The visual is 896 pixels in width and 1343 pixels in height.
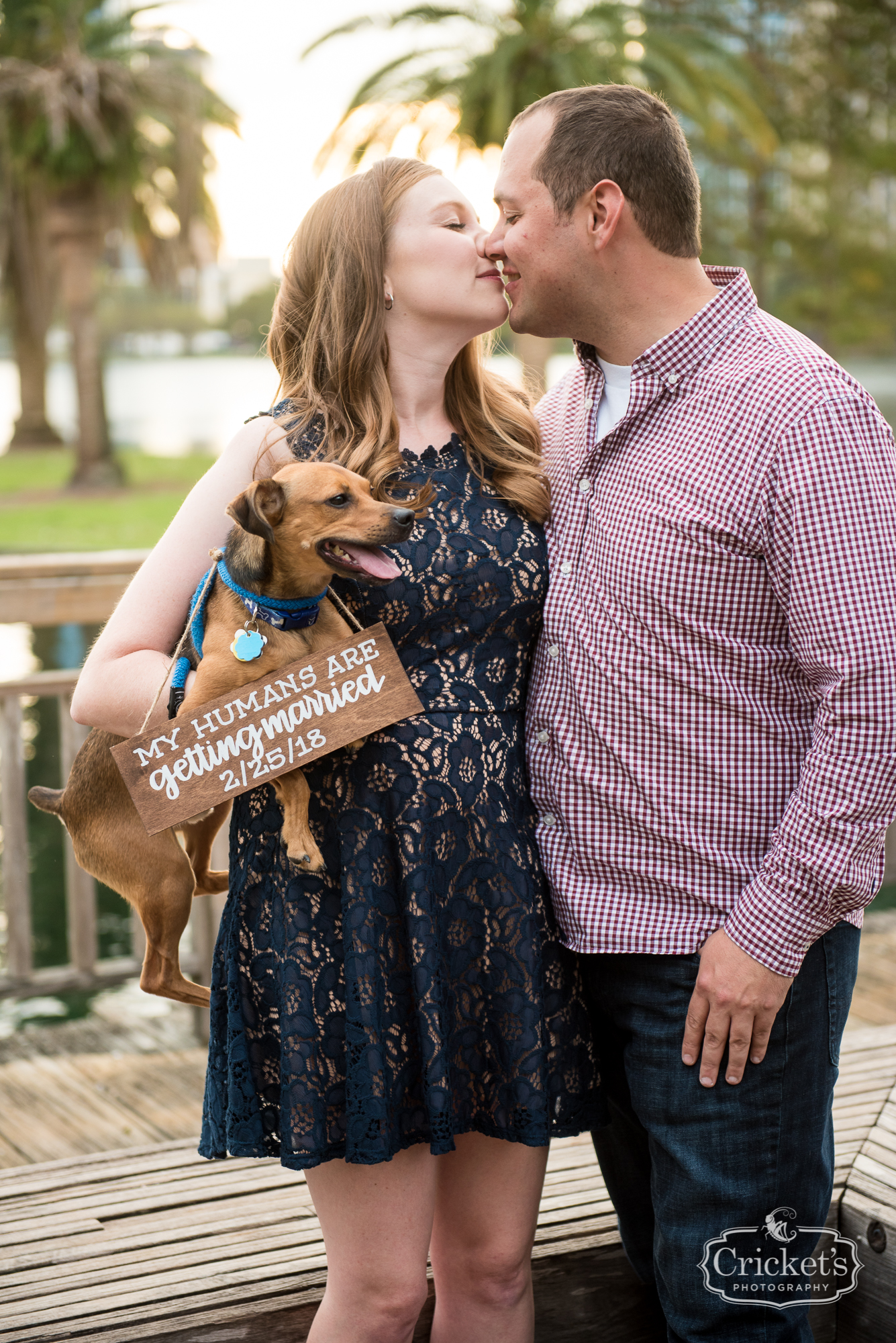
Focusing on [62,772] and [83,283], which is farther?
[83,283]

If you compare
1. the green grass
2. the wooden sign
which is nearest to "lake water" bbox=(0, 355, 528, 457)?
the green grass

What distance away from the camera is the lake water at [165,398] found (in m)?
25.7

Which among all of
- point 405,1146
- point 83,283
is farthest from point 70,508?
point 405,1146

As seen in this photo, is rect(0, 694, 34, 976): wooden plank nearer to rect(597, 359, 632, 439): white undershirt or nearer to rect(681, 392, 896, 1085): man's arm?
rect(597, 359, 632, 439): white undershirt

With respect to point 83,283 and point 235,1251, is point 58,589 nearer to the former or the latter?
point 235,1251

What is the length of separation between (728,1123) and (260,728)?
93 cm

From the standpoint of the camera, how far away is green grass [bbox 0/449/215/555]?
23.0 meters

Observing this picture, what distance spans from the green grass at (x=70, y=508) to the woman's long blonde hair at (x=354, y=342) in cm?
1976

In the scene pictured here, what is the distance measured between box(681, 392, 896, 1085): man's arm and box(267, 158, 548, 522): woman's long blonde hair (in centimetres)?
52

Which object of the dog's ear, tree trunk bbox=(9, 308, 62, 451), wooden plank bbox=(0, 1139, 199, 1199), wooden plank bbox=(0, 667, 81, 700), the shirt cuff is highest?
the dog's ear

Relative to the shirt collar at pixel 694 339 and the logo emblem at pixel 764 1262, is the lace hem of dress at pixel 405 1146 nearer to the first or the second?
the logo emblem at pixel 764 1262

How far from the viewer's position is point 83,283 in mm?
19094

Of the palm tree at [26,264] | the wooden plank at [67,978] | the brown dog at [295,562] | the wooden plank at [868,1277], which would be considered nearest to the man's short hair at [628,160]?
the brown dog at [295,562]

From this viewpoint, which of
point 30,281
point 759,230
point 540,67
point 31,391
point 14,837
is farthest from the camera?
point 759,230
